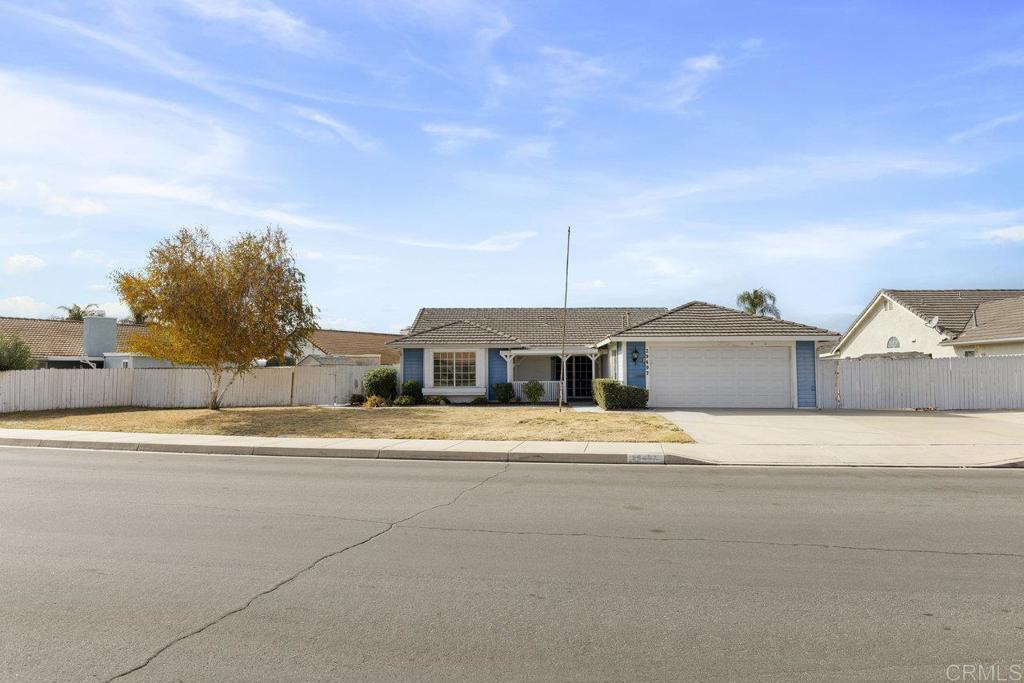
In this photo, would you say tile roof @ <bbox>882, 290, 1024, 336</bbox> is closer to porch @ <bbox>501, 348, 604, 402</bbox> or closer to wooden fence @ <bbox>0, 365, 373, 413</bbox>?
porch @ <bbox>501, 348, 604, 402</bbox>

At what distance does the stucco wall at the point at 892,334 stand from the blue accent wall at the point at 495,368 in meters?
19.9

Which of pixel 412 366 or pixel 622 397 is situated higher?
pixel 412 366

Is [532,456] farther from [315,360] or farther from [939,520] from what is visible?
[315,360]

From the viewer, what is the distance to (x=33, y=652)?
441 centimetres

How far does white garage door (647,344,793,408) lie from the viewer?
25.6 meters

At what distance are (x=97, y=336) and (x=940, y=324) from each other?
1636 inches

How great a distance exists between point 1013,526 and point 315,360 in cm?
3657

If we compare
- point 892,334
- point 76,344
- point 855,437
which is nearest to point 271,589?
point 855,437

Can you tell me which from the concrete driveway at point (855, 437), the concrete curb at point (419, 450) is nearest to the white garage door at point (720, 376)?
the concrete driveway at point (855, 437)

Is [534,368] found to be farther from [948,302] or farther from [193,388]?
[948,302]

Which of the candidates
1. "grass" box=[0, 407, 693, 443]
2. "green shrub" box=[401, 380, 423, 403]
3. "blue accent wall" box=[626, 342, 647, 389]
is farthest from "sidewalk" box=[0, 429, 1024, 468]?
"green shrub" box=[401, 380, 423, 403]

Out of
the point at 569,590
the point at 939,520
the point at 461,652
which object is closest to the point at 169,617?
the point at 461,652

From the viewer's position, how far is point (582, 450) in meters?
14.5

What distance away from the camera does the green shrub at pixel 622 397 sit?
24812mm
